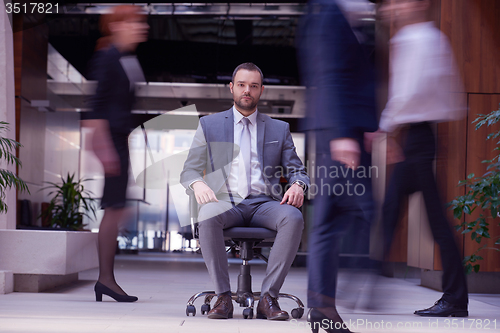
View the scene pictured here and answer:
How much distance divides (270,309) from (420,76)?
1089 millimetres

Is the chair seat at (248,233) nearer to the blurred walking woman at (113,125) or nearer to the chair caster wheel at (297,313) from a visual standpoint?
the chair caster wheel at (297,313)

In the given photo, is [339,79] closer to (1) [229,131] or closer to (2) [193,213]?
(1) [229,131]

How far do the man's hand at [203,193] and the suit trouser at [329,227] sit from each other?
61 centimetres

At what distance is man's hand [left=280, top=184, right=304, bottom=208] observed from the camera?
216cm

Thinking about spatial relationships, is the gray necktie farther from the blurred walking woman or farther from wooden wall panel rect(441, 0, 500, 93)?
wooden wall panel rect(441, 0, 500, 93)

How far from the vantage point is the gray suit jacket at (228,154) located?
7.38 feet

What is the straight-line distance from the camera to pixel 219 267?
2.05m

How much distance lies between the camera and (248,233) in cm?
211

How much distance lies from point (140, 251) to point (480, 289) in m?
8.70

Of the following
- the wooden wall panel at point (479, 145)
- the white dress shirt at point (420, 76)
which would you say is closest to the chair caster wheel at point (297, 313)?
the white dress shirt at point (420, 76)

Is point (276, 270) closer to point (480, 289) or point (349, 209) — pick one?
point (349, 209)

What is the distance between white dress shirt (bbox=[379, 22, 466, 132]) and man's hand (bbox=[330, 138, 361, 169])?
478mm

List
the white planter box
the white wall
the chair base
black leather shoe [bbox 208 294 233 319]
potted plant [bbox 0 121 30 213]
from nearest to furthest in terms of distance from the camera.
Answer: black leather shoe [bbox 208 294 233 319]
the chair base
potted plant [bbox 0 121 30 213]
the white planter box
the white wall

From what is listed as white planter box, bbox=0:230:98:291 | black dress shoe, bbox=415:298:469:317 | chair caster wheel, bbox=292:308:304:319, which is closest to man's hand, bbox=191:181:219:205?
chair caster wheel, bbox=292:308:304:319
